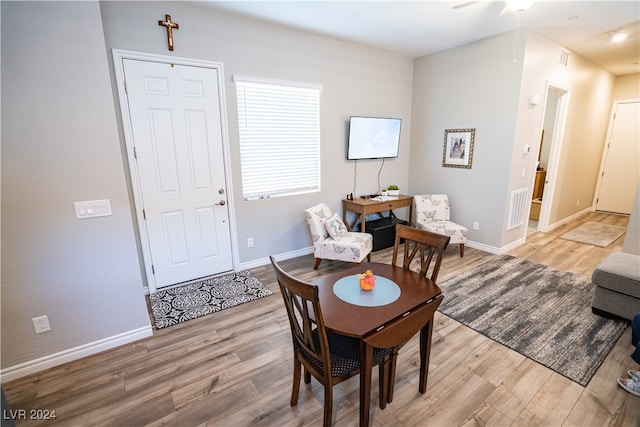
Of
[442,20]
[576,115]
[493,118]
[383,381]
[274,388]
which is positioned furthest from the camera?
[576,115]

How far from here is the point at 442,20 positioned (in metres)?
3.20

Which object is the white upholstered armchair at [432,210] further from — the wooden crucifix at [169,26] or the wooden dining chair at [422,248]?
the wooden crucifix at [169,26]

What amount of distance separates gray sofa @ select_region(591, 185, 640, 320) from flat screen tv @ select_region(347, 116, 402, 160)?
9.33 feet

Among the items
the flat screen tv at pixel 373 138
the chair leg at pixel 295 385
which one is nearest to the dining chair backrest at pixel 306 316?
the chair leg at pixel 295 385

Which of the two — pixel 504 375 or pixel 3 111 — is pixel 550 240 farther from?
pixel 3 111

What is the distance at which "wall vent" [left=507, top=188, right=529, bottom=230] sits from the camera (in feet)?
13.2

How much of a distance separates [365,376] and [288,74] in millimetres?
3304

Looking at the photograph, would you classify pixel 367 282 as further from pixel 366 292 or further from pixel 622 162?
pixel 622 162

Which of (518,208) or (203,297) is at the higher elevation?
(518,208)

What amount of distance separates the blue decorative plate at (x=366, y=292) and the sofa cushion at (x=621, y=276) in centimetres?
204

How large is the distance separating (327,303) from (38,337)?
2081 millimetres

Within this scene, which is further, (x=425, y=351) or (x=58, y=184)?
(x=58, y=184)

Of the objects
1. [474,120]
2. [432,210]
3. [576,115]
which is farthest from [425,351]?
[576,115]

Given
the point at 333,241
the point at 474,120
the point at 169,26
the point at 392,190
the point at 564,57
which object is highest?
the point at 564,57
